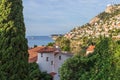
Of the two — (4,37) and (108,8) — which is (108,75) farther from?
(108,8)

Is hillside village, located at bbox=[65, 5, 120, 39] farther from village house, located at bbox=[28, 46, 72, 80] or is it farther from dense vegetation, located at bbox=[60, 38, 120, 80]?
dense vegetation, located at bbox=[60, 38, 120, 80]

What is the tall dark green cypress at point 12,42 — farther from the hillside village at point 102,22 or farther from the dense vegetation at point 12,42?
the hillside village at point 102,22

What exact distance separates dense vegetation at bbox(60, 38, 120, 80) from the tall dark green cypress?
2362mm

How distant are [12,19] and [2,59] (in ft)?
7.00

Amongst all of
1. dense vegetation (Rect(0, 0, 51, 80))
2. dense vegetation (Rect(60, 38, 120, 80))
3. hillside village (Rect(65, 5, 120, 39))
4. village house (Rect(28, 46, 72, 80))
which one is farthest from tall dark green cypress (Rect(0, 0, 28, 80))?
hillside village (Rect(65, 5, 120, 39))

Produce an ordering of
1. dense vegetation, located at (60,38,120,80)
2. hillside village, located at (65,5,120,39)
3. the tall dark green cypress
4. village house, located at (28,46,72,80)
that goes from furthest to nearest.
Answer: hillside village, located at (65,5,120,39)
village house, located at (28,46,72,80)
the tall dark green cypress
dense vegetation, located at (60,38,120,80)

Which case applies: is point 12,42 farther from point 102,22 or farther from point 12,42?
point 102,22

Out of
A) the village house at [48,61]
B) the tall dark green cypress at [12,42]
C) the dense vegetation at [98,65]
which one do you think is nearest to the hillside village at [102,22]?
the village house at [48,61]

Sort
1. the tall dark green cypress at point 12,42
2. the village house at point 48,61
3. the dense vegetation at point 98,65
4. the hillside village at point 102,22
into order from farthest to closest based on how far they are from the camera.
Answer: the hillside village at point 102,22, the village house at point 48,61, the tall dark green cypress at point 12,42, the dense vegetation at point 98,65

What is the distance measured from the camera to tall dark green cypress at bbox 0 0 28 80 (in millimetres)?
21016

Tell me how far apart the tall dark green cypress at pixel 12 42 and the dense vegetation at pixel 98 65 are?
2362 mm

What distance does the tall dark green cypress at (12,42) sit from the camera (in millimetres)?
21016

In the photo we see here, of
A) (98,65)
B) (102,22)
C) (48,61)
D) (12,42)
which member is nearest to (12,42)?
(12,42)

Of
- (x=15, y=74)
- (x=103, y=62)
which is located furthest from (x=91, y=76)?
(x=15, y=74)
